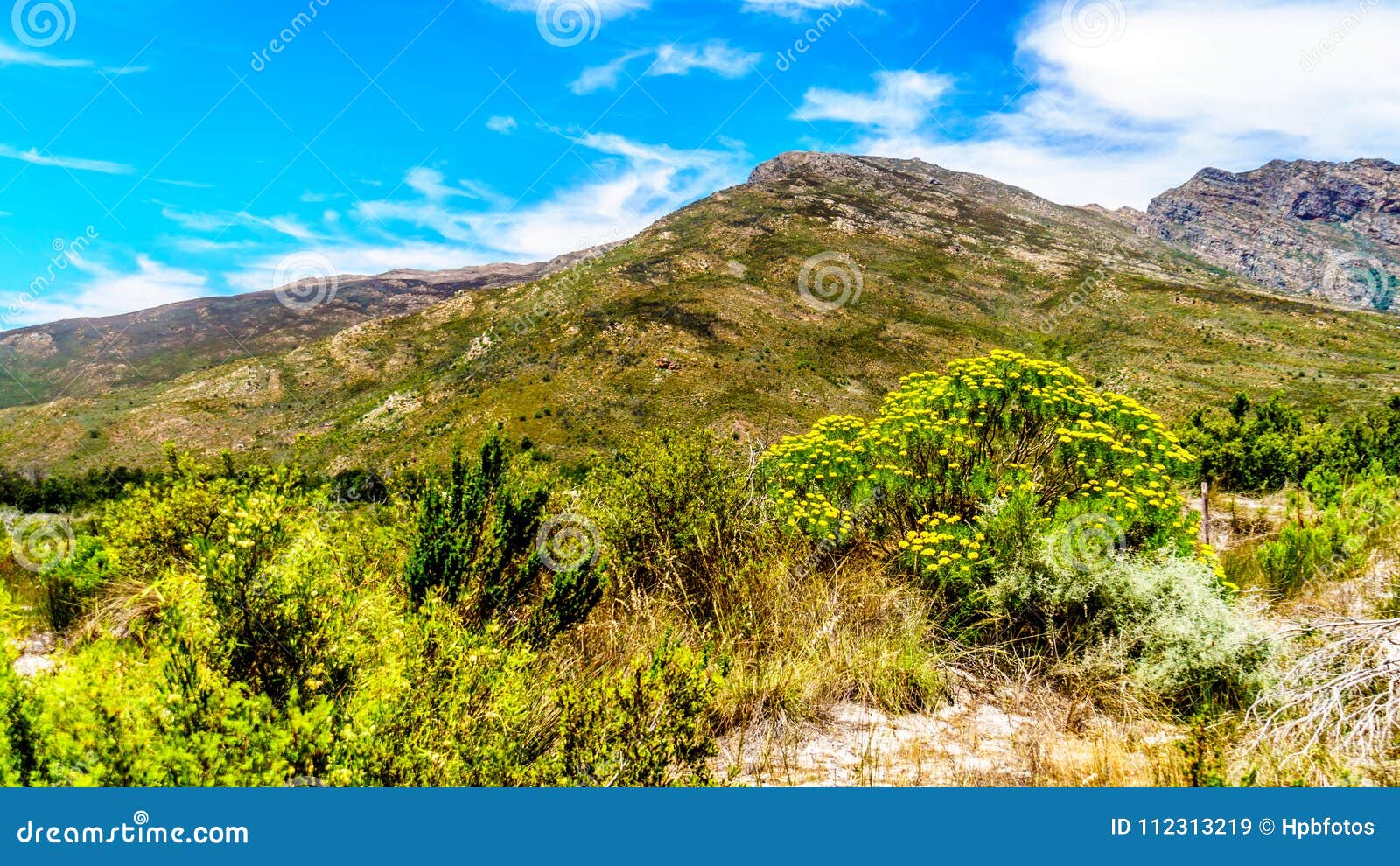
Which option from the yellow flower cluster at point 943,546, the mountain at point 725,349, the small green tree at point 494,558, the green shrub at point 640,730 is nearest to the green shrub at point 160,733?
the green shrub at point 640,730

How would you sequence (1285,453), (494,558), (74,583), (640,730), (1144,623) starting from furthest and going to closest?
(1285,453), (74,583), (494,558), (1144,623), (640,730)

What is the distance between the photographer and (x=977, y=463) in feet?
19.4

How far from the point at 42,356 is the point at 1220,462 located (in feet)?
779

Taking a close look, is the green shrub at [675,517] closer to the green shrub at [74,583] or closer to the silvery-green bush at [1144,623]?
the silvery-green bush at [1144,623]

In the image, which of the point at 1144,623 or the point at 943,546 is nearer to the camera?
the point at 1144,623

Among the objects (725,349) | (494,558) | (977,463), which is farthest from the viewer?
(725,349)

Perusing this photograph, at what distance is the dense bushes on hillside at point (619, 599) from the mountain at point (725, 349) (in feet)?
164

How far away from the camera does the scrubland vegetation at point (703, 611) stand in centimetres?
242

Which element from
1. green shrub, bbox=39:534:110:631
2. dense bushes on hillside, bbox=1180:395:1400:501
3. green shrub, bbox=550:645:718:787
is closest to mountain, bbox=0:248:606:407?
dense bushes on hillside, bbox=1180:395:1400:501

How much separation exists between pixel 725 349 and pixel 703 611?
254ft

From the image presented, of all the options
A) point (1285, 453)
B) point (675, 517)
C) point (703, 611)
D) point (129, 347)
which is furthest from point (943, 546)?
point (129, 347)

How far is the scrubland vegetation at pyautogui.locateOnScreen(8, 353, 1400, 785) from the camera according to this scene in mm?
2424

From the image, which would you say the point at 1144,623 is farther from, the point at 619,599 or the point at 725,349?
the point at 725,349

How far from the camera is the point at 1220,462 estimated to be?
49.0ft
